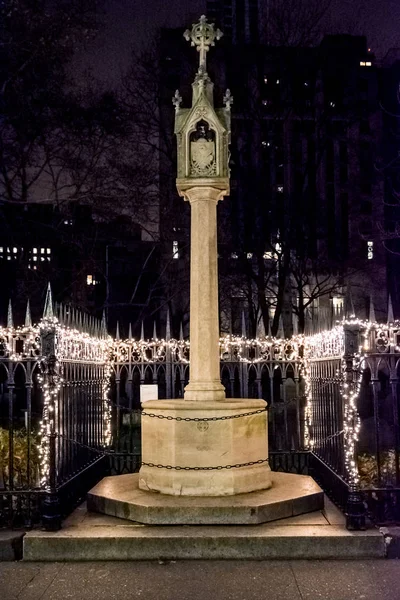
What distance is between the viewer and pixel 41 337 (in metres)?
8.41

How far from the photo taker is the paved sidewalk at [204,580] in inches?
247

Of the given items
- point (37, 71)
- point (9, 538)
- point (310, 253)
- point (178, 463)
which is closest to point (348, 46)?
point (310, 253)

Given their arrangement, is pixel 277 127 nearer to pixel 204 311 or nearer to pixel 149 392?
pixel 149 392

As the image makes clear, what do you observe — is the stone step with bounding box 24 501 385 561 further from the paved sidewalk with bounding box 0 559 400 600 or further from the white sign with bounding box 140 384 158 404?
A: the white sign with bounding box 140 384 158 404

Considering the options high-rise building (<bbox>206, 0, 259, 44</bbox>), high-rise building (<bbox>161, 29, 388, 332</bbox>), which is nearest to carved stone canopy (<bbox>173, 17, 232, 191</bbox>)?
high-rise building (<bbox>161, 29, 388, 332</bbox>)

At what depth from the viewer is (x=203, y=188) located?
984cm

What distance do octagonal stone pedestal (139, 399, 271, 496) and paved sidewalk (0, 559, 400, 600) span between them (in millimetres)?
1616

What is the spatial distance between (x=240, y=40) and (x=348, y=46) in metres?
4.38

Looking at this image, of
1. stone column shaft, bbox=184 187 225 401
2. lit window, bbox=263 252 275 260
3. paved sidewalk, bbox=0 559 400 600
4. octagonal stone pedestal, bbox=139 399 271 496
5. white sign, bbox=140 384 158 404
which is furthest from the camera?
lit window, bbox=263 252 275 260

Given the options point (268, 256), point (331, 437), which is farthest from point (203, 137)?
point (268, 256)

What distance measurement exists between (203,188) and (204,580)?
5460 mm

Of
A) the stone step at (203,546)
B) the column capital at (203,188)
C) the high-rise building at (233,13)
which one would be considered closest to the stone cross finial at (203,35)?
the column capital at (203,188)

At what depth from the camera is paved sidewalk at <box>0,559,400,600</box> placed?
6270mm

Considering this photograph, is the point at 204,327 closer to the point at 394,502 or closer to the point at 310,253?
the point at 394,502
